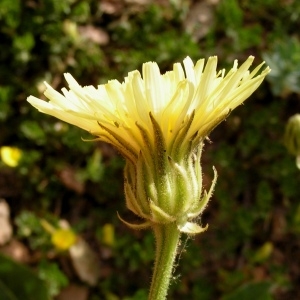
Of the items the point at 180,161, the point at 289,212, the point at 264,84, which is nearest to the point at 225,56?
the point at 264,84

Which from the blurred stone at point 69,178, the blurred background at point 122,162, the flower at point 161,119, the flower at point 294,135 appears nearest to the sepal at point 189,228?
the flower at point 161,119

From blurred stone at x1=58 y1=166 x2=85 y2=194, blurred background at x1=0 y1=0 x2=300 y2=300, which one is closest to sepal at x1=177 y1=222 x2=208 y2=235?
blurred background at x1=0 y1=0 x2=300 y2=300

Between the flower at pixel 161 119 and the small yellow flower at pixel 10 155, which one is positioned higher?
the small yellow flower at pixel 10 155

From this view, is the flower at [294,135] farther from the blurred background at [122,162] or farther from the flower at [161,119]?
the flower at [161,119]

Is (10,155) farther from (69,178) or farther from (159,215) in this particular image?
(159,215)

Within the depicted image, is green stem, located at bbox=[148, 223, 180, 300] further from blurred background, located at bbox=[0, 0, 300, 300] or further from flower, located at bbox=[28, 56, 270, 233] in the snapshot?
blurred background, located at bbox=[0, 0, 300, 300]

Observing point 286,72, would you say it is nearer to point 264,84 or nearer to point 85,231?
point 264,84
